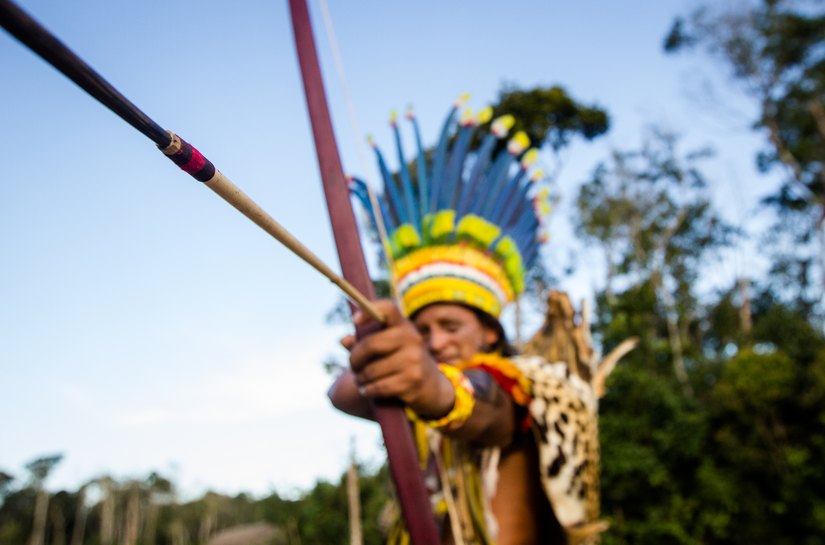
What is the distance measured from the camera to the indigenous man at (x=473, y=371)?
4.16 ft

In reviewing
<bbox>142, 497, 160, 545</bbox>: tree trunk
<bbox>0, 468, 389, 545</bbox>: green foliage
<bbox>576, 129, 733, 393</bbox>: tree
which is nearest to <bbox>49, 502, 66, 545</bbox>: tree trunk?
<bbox>0, 468, 389, 545</bbox>: green foliage

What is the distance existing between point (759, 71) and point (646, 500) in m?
10.9

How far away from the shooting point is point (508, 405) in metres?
1.71

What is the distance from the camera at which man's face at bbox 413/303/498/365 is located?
2.03m

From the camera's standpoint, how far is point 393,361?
117 cm

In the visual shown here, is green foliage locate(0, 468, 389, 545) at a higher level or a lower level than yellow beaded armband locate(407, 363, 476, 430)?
higher

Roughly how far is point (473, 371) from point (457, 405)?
0.86 feet

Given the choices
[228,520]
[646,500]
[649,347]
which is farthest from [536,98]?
[228,520]

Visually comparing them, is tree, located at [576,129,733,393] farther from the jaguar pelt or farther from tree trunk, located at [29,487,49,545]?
tree trunk, located at [29,487,49,545]

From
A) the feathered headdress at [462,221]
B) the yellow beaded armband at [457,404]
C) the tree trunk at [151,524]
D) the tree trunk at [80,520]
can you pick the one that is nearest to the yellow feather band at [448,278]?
the feathered headdress at [462,221]

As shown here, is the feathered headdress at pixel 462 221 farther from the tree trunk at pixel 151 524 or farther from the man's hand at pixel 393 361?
the tree trunk at pixel 151 524

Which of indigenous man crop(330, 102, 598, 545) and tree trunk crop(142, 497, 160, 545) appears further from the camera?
tree trunk crop(142, 497, 160, 545)

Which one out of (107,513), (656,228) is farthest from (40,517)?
(656,228)

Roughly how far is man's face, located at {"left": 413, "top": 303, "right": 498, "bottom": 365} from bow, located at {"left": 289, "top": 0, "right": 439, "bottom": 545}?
75cm
